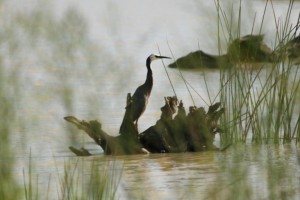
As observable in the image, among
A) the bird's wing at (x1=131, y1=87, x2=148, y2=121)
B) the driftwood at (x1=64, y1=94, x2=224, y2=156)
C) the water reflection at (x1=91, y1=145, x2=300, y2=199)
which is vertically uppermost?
the bird's wing at (x1=131, y1=87, x2=148, y2=121)

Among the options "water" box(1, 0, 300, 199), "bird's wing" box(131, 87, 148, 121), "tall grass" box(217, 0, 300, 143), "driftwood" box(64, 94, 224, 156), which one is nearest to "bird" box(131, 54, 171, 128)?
"bird's wing" box(131, 87, 148, 121)

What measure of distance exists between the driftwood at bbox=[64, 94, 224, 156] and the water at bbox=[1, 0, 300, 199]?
0.09 metres

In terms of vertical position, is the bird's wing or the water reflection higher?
the bird's wing

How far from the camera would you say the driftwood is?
596 centimetres

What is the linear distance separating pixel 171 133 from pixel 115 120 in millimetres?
1075

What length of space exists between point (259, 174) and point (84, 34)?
38.8 inches

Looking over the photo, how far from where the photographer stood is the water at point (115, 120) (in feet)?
11.7

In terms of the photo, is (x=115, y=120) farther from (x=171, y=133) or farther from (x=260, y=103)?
(x=260, y=103)

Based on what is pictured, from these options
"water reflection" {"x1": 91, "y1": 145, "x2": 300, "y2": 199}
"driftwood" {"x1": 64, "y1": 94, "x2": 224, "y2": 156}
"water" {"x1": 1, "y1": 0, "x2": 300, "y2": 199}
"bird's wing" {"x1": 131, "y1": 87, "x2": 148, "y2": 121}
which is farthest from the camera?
"bird's wing" {"x1": 131, "y1": 87, "x2": 148, "y2": 121}

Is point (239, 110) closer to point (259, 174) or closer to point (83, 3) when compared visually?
point (259, 174)

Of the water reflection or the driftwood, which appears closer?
the water reflection

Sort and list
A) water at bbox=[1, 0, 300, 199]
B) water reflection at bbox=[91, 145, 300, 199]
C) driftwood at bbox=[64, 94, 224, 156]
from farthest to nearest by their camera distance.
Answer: driftwood at bbox=[64, 94, 224, 156] → water at bbox=[1, 0, 300, 199] → water reflection at bbox=[91, 145, 300, 199]

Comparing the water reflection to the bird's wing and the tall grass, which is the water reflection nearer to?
the tall grass

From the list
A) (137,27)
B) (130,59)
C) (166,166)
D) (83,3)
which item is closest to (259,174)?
(130,59)
